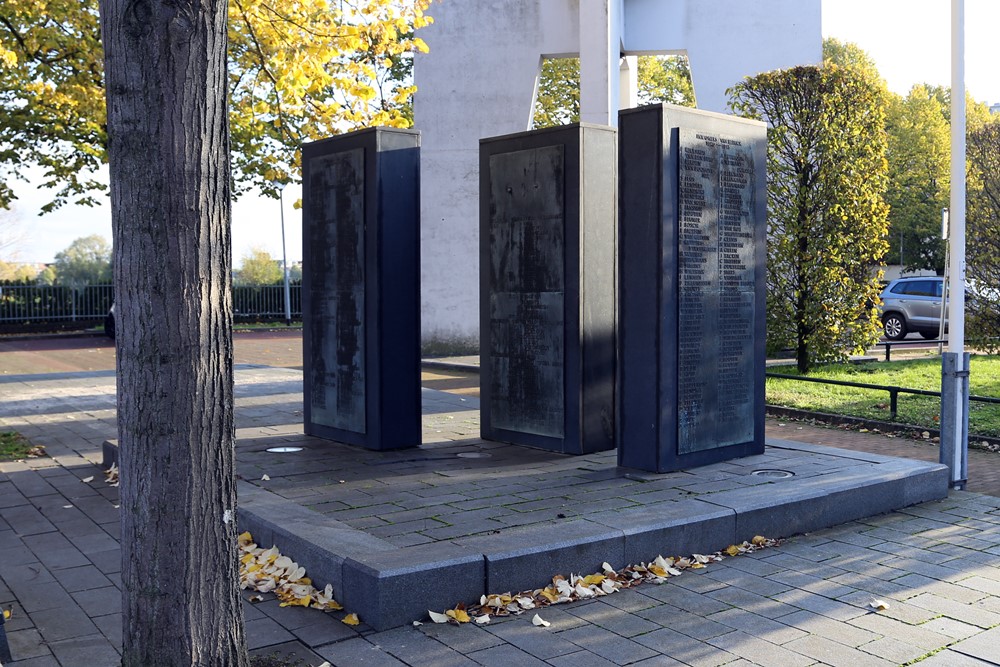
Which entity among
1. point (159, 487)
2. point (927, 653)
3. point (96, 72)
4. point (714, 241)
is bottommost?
point (927, 653)

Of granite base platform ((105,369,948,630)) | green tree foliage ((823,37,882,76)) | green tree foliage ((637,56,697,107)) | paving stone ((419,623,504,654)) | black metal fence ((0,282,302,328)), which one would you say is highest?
green tree foliage ((823,37,882,76))

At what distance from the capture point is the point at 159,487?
3.44 m

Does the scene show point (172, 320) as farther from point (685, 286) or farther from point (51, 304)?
point (51, 304)

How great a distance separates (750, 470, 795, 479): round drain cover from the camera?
7.20 m

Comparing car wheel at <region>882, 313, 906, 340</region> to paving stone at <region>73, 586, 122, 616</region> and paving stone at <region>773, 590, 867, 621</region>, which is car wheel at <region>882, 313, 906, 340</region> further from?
paving stone at <region>73, 586, 122, 616</region>

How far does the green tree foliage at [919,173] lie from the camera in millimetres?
44969

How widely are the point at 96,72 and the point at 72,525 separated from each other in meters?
7.99

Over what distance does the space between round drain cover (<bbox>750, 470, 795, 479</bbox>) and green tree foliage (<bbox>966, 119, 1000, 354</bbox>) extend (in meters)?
9.51

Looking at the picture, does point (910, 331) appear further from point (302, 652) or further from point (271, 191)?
point (302, 652)

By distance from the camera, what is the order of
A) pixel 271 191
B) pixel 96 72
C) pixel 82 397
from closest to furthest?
pixel 96 72
pixel 82 397
pixel 271 191

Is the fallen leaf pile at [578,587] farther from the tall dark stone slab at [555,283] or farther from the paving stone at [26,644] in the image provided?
the tall dark stone slab at [555,283]

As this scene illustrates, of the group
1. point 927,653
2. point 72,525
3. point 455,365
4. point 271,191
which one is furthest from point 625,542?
point 271,191

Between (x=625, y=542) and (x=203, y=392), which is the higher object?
(x=203, y=392)

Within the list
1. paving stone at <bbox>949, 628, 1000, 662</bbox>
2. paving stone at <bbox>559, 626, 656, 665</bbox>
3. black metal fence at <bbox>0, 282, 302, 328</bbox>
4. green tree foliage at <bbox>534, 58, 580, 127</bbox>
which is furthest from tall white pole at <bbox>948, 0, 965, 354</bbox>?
black metal fence at <bbox>0, 282, 302, 328</bbox>
